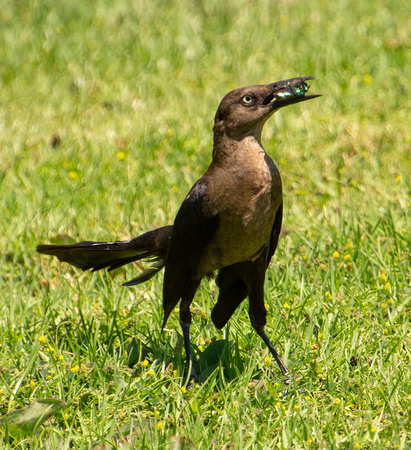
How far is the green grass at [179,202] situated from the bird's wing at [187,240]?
1.38 ft

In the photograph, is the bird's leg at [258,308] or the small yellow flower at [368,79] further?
the small yellow flower at [368,79]

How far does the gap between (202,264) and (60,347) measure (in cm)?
101

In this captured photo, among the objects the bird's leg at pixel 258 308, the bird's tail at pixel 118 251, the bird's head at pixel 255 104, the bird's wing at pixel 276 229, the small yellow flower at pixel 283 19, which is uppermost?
the small yellow flower at pixel 283 19

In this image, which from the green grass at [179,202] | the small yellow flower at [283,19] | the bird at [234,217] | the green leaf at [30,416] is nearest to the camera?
the green leaf at [30,416]

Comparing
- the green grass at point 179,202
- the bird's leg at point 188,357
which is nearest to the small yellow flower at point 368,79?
the green grass at point 179,202

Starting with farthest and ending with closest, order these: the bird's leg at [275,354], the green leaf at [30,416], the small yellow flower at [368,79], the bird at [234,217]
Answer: the small yellow flower at [368,79]
the bird's leg at [275,354]
the bird at [234,217]
the green leaf at [30,416]

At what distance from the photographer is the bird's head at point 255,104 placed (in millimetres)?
3477

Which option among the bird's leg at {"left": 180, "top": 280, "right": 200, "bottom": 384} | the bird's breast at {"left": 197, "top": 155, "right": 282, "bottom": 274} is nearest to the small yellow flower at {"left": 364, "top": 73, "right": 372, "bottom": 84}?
the bird's breast at {"left": 197, "top": 155, "right": 282, "bottom": 274}

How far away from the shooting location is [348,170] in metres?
6.00

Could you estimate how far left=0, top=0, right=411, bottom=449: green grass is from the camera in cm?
332

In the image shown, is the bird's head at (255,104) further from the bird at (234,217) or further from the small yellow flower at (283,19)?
the small yellow flower at (283,19)

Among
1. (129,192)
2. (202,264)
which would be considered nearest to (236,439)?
(202,264)

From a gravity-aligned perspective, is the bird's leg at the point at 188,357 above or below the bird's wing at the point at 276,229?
below

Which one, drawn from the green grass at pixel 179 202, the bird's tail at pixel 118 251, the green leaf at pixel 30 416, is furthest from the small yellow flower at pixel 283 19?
the green leaf at pixel 30 416
